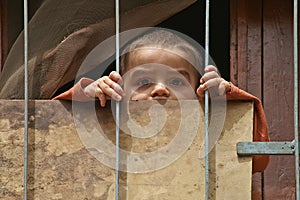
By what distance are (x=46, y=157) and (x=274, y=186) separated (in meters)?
0.87

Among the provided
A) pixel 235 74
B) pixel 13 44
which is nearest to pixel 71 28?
pixel 13 44

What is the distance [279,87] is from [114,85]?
2.62ft

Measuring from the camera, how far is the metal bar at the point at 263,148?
1.70 metres

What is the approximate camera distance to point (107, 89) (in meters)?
1.72

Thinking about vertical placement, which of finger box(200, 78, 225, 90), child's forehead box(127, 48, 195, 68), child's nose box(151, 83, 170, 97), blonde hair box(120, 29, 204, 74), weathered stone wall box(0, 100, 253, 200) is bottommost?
weathered stone wall box(0, 100, 253, 200)

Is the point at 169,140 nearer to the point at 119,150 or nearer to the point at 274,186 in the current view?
the point at 119,150

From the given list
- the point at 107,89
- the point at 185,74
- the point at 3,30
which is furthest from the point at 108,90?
the point at 3,30

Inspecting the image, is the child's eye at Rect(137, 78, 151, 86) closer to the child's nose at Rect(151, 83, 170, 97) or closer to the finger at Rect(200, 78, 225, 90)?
the child's nose at Rect(151, 83, 170, 97)

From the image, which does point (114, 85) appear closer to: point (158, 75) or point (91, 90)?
point (91, 90)

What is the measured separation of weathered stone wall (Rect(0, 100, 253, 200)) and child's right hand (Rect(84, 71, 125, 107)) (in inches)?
1.2

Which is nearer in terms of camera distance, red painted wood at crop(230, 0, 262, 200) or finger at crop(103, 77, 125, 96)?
finger at crop(103, 77, 125, 96)

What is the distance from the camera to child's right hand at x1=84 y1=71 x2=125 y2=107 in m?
1.71

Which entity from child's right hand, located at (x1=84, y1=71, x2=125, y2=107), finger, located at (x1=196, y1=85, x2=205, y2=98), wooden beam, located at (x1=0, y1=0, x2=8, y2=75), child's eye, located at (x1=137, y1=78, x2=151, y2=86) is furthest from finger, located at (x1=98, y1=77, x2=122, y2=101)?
wooden beam, located at (x1=0, y1=0, x2=8, y2=75)

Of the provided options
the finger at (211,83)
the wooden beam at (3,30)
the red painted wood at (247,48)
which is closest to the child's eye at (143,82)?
the red painted wood at (247,48)
